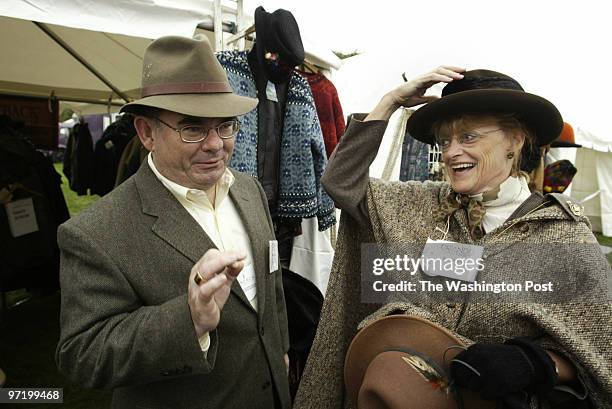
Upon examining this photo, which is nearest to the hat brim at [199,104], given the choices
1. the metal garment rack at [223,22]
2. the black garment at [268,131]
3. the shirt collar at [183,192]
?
the shirt collar at [183,192]

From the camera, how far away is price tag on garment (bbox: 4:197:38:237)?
3.21 meters

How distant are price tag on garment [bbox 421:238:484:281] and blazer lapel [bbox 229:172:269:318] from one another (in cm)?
56

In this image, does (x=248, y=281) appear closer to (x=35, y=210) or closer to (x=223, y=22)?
(x=223, y=22)

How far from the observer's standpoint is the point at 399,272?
140cm

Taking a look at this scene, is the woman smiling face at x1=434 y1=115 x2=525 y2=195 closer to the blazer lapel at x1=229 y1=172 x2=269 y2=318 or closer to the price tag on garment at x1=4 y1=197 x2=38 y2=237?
the blazer lapel at x1=229 y1=172 x2=269 y2=318

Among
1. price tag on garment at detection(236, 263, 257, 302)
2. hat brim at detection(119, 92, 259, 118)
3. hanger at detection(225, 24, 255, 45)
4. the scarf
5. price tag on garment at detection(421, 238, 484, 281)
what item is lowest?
price tag on garment at detection(236, 263, 257, 302)

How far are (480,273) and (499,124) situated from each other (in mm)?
498

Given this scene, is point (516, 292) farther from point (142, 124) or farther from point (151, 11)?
point (151, 11)

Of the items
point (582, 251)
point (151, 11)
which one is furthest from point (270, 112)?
point (582, 251)

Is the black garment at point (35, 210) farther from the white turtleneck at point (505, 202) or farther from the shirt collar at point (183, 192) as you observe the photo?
the white turtleneck at point (505, 202)

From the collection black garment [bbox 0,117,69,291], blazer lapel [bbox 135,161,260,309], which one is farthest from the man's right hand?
black garment [bbox 0,117,69,291]

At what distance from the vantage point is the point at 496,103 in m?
1.30

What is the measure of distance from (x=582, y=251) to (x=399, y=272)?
1.77ft

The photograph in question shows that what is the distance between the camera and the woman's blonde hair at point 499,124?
4.36ft
